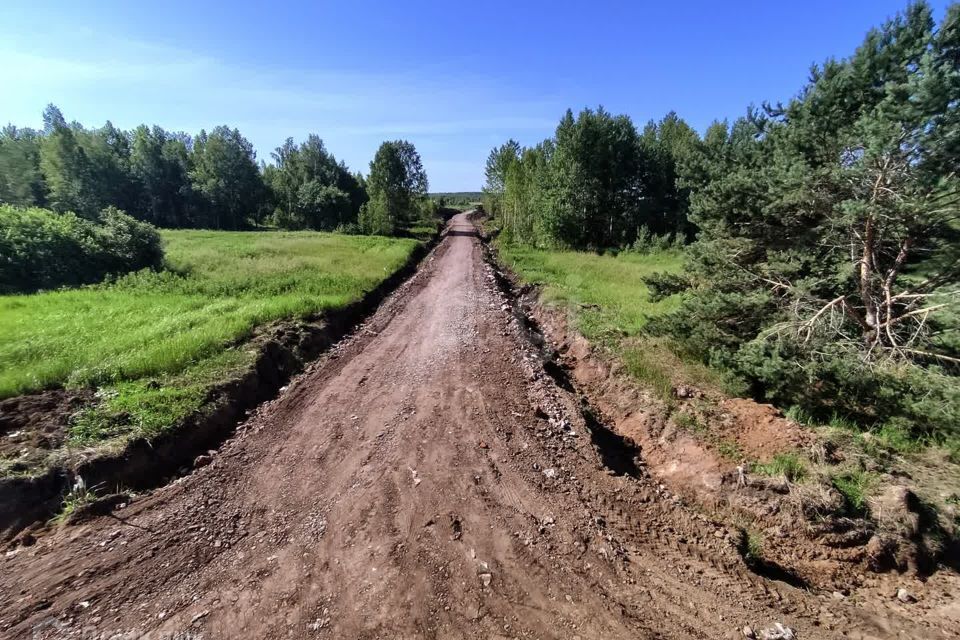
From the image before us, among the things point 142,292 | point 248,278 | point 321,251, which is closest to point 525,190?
point 321,251

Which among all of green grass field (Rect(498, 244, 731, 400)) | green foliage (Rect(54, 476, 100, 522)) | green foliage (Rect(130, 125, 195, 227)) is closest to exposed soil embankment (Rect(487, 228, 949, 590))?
green grass field (Rect(498, 244, 731, 400))

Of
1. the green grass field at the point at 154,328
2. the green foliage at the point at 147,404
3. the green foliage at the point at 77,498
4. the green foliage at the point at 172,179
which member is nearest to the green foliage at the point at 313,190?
the green foliage at the point at 172,179

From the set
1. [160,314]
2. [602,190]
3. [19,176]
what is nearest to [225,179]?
[19,176]

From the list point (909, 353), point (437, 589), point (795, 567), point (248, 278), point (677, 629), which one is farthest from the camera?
point (248, 278)

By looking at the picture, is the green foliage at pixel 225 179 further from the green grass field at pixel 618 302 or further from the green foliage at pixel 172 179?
the green grass field at pixel 618 302

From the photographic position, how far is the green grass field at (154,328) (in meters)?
8.54

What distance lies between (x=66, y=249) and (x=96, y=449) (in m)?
18.7

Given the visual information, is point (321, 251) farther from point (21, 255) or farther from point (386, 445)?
point (386, 445)

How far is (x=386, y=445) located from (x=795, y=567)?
6562 millimetres

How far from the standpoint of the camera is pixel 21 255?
Answer: 1756cm

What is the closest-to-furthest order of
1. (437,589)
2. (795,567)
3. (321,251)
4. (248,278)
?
(437,589), (795,567), (248,278), (321,251)

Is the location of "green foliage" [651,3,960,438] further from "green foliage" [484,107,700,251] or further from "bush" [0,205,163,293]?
"bush" [0,205,163,293]

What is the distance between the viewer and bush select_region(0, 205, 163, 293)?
17594mm

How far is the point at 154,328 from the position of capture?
11.7 meters
